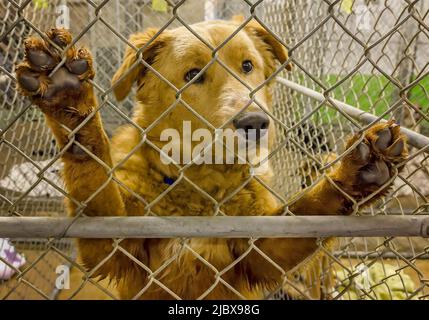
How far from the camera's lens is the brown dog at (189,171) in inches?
54.8

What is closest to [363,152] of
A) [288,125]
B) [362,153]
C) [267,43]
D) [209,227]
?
[362,153]

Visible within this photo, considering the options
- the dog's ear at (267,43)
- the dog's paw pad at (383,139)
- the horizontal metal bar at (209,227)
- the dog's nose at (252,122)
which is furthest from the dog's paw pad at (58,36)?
the dog's ear at (267,43)

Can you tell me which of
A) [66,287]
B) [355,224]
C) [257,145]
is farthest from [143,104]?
[66,287]

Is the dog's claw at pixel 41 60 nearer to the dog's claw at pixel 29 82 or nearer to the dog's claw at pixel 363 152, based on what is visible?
the dog's claw at pixel 29 82

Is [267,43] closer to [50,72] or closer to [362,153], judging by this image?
[362,153]

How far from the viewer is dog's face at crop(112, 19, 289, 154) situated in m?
2.06

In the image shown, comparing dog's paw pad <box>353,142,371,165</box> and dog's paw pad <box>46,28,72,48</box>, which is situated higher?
dog's paw pad <box>46,28,72,48</box>

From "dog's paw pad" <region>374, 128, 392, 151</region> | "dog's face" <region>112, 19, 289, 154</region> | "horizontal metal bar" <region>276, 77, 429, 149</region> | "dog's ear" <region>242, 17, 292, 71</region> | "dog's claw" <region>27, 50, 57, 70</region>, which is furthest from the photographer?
"dog's ear" <region>242, 17, 292, 71</region>

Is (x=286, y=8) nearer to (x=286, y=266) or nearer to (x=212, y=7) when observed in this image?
(x=212, y=7)

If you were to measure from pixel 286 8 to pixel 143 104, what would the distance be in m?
1.97

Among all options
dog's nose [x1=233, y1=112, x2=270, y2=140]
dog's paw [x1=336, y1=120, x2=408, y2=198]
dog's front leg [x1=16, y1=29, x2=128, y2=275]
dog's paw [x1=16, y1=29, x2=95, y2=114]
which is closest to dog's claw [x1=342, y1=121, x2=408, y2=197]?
dog's paw [x1=336, y1=120, x2=408, y2=198]

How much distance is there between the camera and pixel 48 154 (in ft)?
13.6

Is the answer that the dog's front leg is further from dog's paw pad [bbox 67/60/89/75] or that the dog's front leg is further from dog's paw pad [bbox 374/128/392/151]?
dog's paw pad [bbox 374/128/392/151]

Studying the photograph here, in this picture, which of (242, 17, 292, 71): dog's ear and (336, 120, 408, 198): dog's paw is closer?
(336, 120, 408, 198): dog's paw
